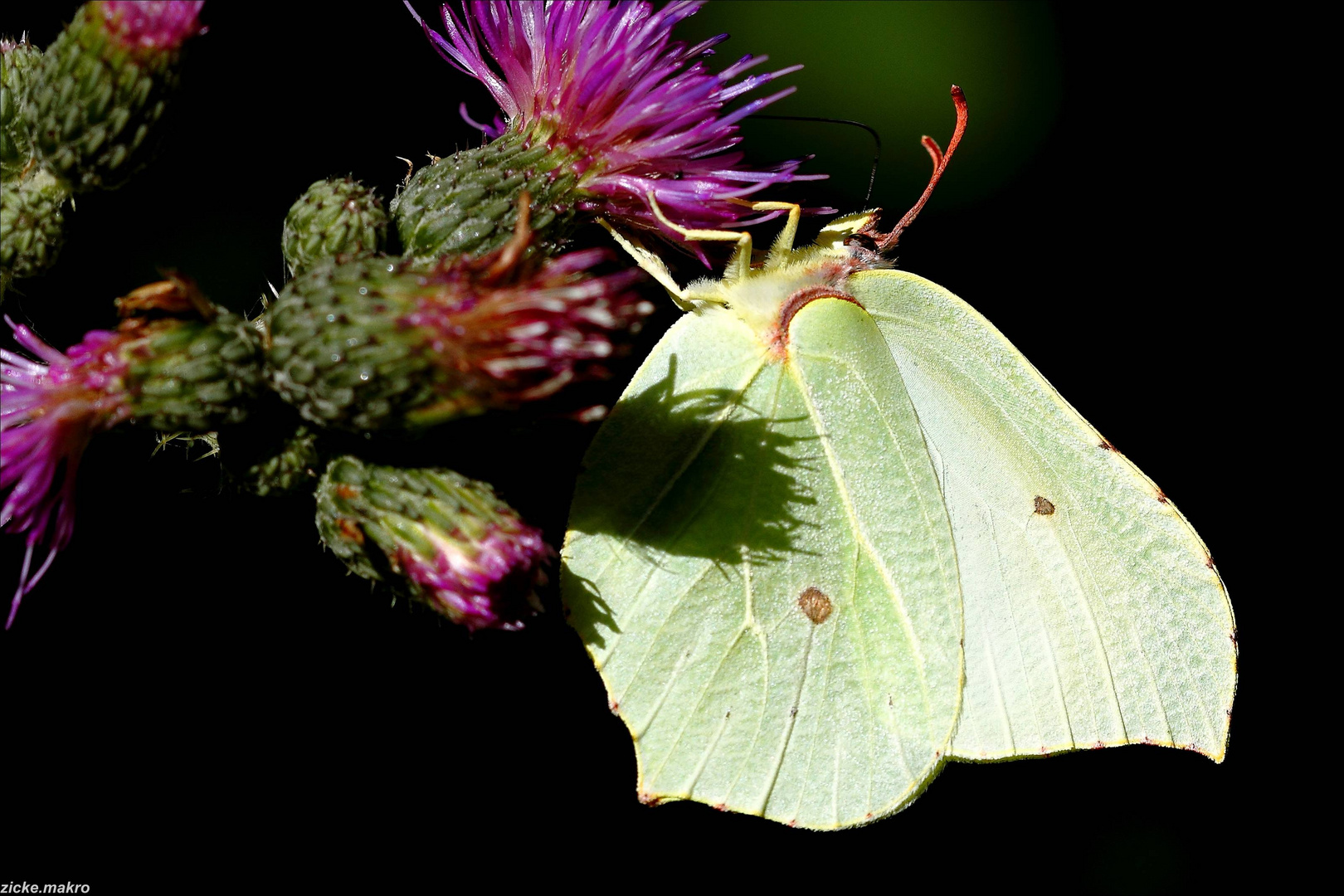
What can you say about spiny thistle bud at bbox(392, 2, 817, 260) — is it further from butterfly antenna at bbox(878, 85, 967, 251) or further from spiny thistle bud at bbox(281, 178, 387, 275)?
butterfly antenna at bbox(878, 85, 967, 251)

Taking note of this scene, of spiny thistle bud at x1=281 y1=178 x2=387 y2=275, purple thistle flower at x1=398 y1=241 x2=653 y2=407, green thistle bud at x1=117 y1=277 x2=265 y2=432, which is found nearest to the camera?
purple thistle flower at x1=398 y1=241 x2=653 y2=407

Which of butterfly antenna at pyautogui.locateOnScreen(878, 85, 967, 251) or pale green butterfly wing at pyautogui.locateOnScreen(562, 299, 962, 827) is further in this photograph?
butterfly antenna at pyautogui.locateOnScreen(878, 85, 967, 251)

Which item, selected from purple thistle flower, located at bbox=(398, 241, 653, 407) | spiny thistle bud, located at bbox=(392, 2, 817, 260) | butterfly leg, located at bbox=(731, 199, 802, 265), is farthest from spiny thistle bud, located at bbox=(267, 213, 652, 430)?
butterfly leg, located at bbox=(731, 199, 802, 265)

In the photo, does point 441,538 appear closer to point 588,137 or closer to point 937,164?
point 588,137

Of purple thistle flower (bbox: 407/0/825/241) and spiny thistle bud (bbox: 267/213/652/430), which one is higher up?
purple thistle flower (bbox: 407/0/825/241)

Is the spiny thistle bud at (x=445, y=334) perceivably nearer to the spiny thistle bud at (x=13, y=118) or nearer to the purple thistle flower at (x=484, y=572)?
the purple thistle flower at (x=484, y=572)

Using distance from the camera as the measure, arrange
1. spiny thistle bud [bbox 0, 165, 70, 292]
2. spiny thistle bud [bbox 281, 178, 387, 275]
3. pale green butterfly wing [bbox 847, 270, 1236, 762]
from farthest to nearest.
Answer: pale green butterfly wing [bbox 847, 270, 1236, 762]
spiny thistle bud [bbox 281, 178, 387, 275]
spiny thistle bud [bbox 0, 165, 70, 292]

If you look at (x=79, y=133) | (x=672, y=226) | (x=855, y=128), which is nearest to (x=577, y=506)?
(x=672, y=226)

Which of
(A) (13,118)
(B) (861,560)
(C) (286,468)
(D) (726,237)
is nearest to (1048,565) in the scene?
(B) (861,560)
